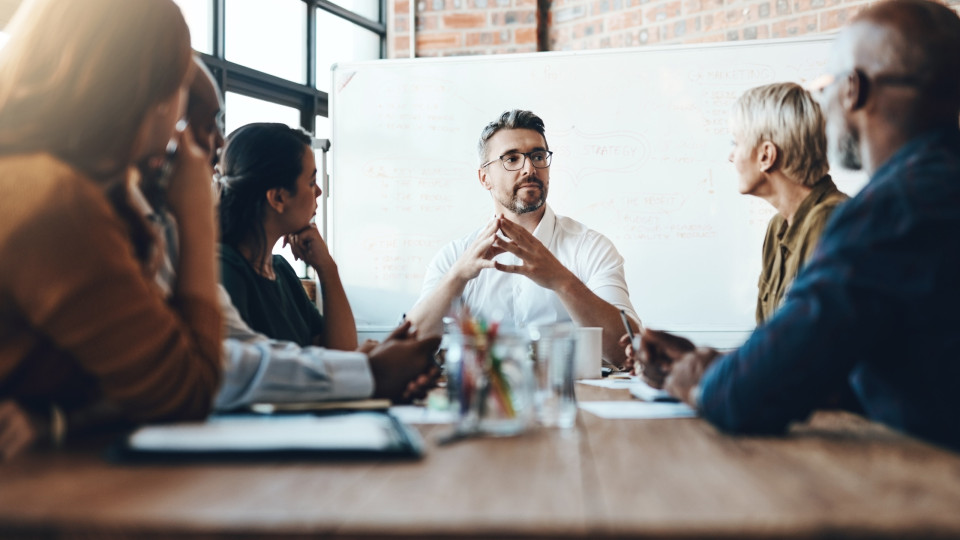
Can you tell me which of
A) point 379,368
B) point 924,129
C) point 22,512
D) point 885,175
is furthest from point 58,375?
point 924,129

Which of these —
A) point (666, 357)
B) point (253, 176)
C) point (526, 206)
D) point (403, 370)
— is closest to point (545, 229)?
point (526, 206)

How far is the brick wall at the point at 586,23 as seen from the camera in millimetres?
3518

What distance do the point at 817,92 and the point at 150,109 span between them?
3.20 ft

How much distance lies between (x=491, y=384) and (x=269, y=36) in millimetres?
3125

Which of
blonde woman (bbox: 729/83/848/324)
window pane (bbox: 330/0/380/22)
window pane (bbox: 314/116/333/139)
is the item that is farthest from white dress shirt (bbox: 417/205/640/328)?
window pane (bbox: 330/0/380/22)

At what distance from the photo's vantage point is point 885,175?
961 mm

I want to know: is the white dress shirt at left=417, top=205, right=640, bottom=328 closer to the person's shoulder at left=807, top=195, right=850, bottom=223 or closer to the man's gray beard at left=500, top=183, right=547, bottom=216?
the man's gray beard at left=500, top=183, right=547, bottom=216

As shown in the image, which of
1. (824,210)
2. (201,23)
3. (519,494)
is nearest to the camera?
(519,494)

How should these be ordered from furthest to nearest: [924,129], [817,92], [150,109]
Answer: [817,92] < [924,129] < [150,109]

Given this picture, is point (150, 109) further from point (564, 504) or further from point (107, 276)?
point (564, 504)

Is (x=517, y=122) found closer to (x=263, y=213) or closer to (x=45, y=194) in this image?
(x=263, y=213)

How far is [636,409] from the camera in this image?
1.20 metres

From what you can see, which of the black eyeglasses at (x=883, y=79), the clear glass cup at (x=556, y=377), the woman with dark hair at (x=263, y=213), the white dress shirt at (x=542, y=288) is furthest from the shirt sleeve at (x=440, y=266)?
the black eyeglasses at (x=883, y=79)

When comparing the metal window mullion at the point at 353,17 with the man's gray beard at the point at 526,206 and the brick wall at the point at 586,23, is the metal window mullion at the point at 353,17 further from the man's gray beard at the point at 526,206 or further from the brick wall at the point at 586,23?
the man's gray beard at the point at 526,206
